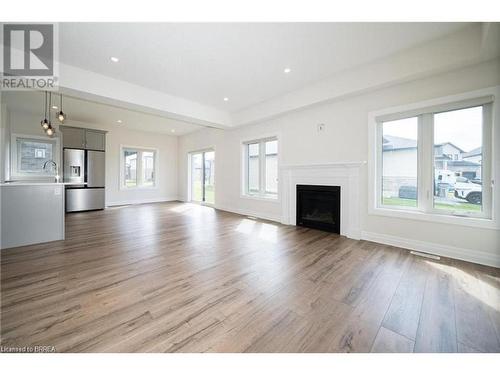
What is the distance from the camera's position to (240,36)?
8.27 feet

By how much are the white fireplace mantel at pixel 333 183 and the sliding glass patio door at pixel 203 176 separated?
347 centimetres

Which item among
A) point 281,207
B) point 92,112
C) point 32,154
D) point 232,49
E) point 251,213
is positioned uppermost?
point 92,112

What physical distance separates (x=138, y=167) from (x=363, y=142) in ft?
26.1

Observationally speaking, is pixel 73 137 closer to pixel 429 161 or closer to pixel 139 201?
pixel 139 201

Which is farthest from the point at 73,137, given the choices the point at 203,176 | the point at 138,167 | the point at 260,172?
the point at 260,172

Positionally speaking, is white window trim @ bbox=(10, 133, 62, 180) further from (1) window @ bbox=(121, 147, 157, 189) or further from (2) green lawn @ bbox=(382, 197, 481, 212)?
(2) green lawn @ bbox=(382, 197, 481, 212)

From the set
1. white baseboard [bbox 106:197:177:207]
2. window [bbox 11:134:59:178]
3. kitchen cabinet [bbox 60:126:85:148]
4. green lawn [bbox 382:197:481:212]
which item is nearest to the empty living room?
green lawn [bbox 382:197:481:212]

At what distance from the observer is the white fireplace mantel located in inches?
144

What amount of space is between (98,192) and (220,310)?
692 cm

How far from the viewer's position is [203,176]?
795cm

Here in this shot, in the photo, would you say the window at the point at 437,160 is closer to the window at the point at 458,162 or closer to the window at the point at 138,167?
the window at the point at 458,162

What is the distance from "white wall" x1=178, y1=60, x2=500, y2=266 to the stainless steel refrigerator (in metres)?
4.52

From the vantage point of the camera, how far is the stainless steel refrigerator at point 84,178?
6008 mm

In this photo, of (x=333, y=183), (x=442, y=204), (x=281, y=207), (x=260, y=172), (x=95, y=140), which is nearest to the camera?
(x=442, y=204)
